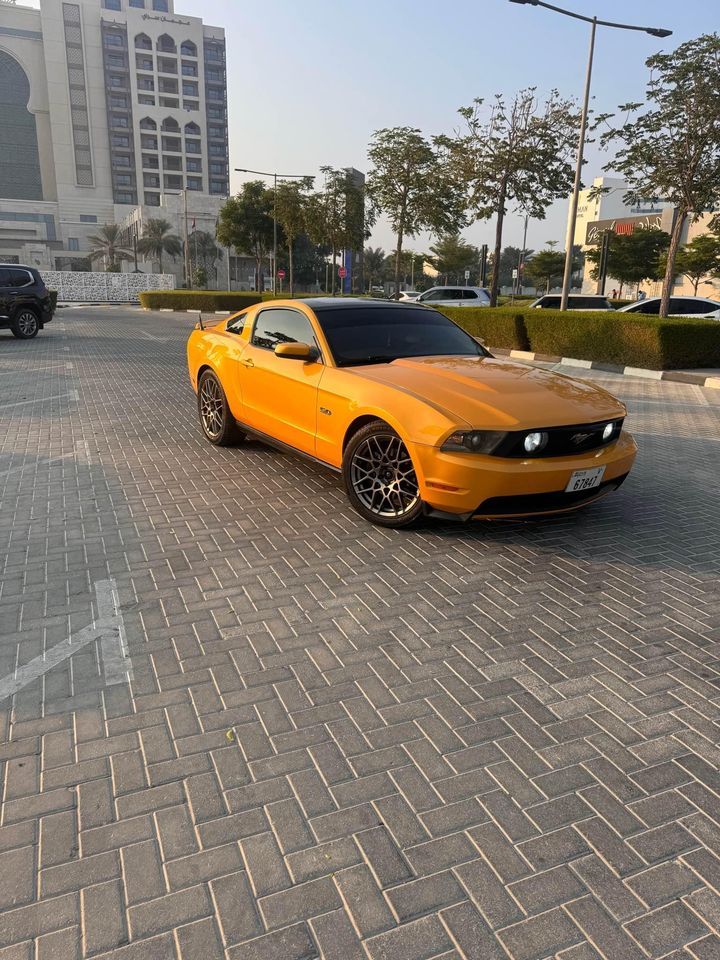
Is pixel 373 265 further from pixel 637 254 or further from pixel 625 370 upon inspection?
pixel 625 370

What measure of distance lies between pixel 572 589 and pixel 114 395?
8929 mm

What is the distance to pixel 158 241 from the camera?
82.1 m

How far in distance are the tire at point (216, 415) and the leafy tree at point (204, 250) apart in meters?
83.1

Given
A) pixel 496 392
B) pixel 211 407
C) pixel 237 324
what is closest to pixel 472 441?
pixel 496 392

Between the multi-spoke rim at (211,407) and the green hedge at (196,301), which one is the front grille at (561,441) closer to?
the multi-spoke rim at (211,407)

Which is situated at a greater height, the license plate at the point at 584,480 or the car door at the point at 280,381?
the car door at the point at 280,381

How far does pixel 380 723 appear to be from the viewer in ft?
9.30

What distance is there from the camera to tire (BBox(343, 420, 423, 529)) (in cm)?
476

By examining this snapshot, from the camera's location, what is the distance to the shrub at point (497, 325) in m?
18.8

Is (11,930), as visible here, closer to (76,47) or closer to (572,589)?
(572,589)

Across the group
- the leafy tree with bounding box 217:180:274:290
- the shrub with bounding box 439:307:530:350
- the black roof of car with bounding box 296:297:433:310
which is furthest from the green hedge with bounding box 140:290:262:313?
the black roof of car with bounding box 296:297:433:310

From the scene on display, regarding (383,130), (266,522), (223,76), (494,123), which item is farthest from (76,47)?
(266,522)

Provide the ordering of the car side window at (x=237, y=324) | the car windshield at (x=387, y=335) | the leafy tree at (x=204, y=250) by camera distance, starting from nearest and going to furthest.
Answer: the car windshield at (x=387, y=335)
the car side window at (x=237, y=324)
the leafy tree at (x=204, y=250)

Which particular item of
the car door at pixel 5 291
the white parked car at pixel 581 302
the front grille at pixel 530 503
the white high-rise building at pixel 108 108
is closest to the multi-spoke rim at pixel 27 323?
the car door at pixel 5 291
